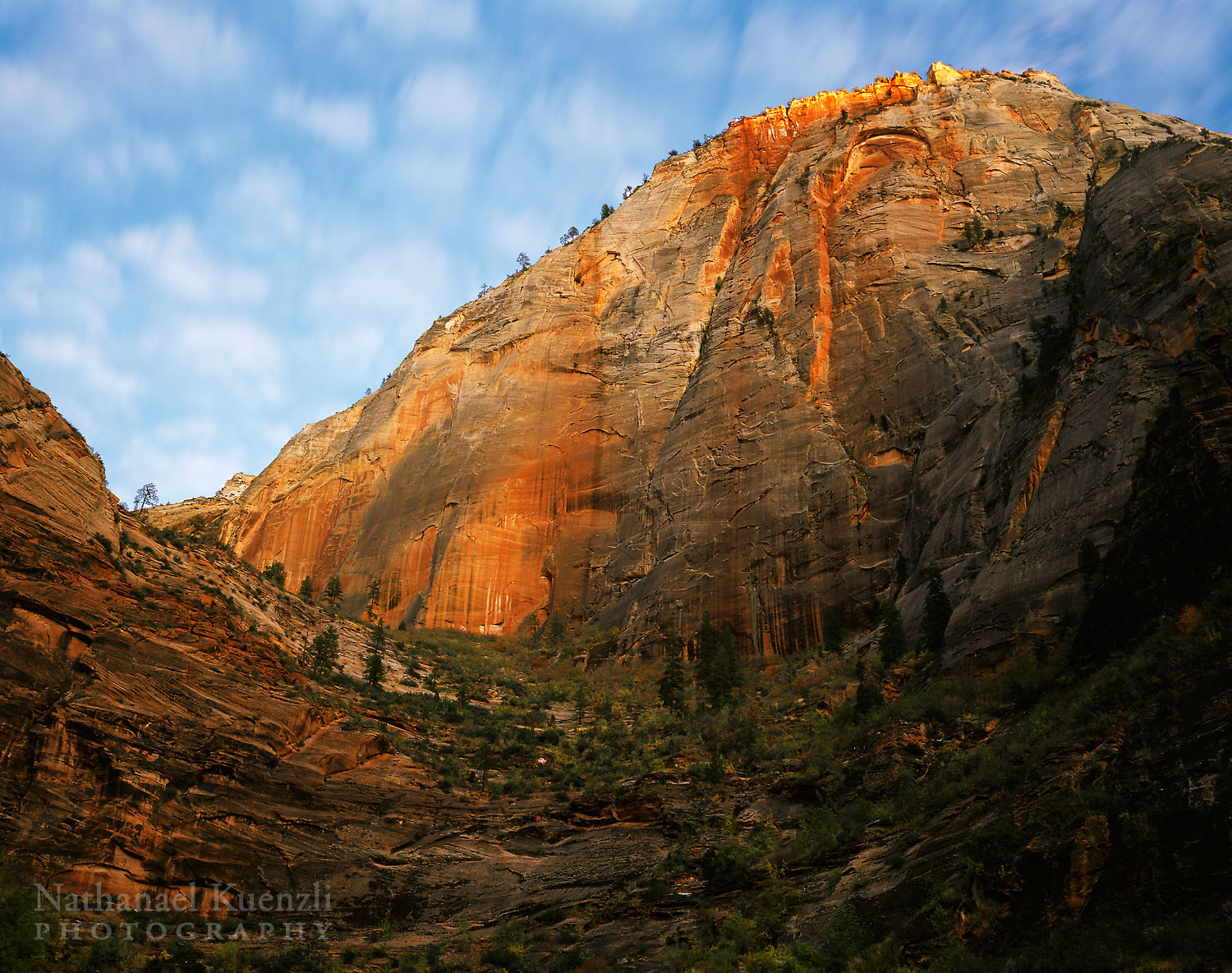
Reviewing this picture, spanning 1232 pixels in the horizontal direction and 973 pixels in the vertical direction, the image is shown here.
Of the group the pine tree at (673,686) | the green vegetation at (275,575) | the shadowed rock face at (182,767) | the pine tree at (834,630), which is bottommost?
the shadowed rock face at (182,767)

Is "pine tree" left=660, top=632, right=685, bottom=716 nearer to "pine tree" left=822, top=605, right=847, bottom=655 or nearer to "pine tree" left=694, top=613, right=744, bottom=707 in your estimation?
"pine tree" left=694, top=613, right=744, bottom=707

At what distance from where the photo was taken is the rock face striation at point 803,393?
32.3 metres

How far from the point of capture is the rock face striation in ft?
106

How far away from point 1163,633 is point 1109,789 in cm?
492

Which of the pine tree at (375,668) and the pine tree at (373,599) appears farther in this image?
the pine tree at (373,599)

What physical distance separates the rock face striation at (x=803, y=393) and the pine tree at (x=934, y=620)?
0.62 meters

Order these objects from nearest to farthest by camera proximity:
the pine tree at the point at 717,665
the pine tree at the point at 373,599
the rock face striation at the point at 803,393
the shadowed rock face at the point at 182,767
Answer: the shadowed rock face at the point at 182,767, the rock face striation at the point at 803,393, the pine tree at the point at 717,665, the pine tree at the point at 373,599

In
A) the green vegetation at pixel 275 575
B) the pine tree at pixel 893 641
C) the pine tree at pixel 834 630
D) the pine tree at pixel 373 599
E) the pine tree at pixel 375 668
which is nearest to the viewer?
the pine tree at pixel 893 641

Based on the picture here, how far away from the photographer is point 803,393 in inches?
2149

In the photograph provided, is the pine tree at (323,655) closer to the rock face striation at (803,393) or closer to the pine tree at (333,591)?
the rock face striation at (803,393)

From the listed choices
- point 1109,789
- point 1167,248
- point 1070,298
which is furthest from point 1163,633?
point 1070,298

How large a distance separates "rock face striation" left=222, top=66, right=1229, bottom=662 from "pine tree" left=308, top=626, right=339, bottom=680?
1717 cm

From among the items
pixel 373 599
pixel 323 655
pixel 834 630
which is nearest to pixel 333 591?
pixel 373 599

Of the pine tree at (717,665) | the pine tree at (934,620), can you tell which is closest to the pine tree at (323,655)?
the pine tree at (717,665)
